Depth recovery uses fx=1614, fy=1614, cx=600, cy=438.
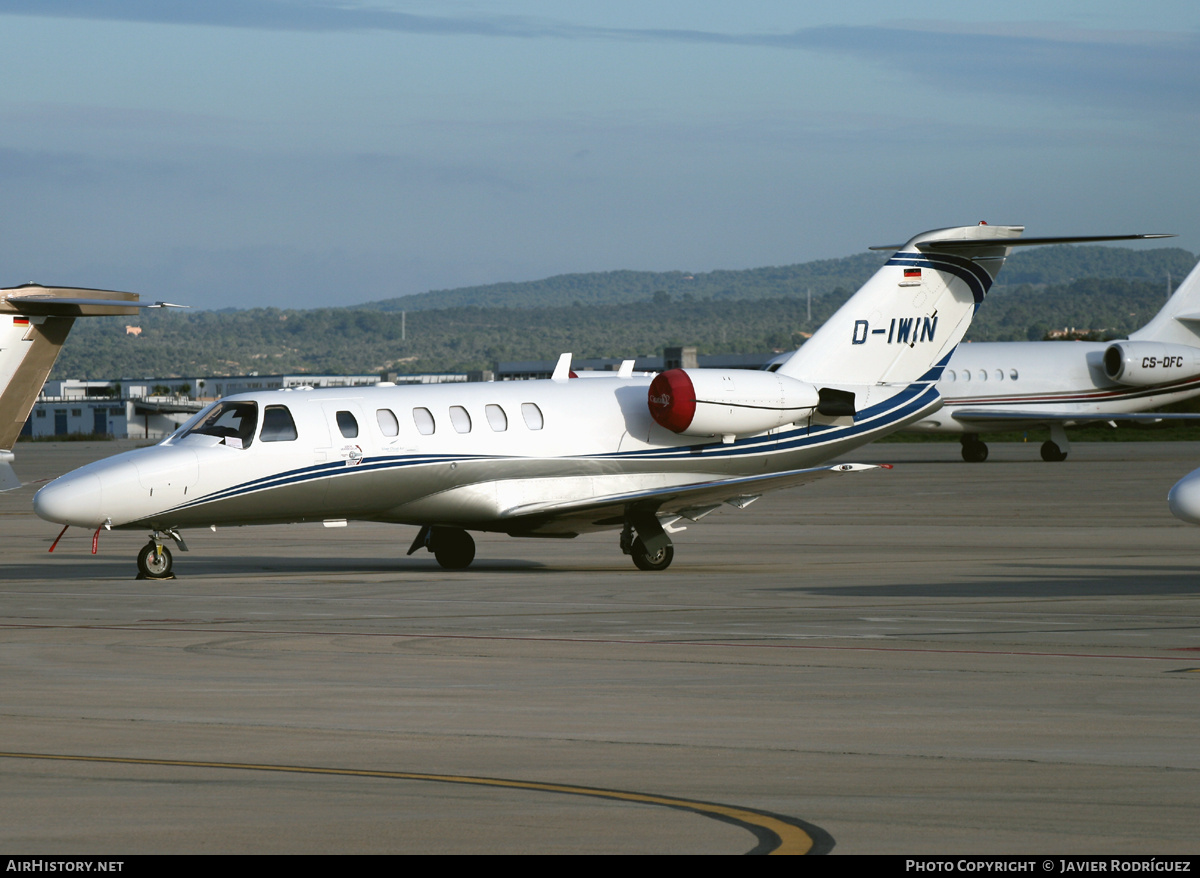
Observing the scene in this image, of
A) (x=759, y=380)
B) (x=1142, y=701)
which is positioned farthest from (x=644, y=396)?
(x=1142, y=701)

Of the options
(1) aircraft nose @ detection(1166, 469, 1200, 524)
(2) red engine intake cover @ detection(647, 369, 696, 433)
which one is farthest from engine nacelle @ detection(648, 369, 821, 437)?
(1) aircraft nose @ detection(1166, 469, 1200, 524)

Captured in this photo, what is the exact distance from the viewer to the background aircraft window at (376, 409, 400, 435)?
76.4 ft

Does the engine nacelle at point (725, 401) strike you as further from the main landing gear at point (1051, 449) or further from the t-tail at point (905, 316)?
the main landing gear at point (1051, 449)

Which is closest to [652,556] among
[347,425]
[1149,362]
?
[347,425]

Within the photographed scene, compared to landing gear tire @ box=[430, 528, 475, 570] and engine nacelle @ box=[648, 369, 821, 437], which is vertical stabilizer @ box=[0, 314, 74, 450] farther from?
engine nacelle @ box=[648, 369, 821, 437]

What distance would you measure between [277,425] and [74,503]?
3014mm

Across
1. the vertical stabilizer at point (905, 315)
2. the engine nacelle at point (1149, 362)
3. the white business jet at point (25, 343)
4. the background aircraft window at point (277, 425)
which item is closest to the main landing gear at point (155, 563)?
the background aircraft window at point (277, 425)

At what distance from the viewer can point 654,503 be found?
2333cm

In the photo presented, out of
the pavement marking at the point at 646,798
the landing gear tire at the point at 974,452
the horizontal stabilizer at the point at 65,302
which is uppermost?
the horizontal stabilizer at the point at 65,302

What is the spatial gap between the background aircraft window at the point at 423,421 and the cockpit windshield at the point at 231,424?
2303 mm

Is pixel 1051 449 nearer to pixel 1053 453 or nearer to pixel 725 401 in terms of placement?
pixel 1053 453

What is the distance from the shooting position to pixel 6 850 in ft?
22.5

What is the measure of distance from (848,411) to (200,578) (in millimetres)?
10244

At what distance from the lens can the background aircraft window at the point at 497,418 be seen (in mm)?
23906
